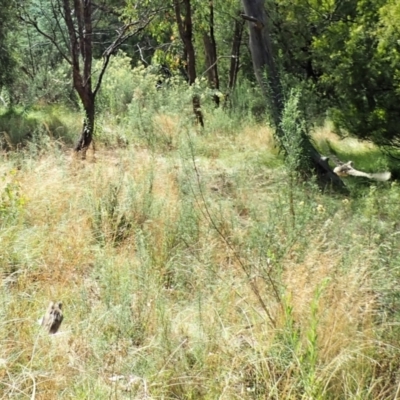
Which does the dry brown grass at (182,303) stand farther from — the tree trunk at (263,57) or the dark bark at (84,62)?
the dark bark at (84,62)

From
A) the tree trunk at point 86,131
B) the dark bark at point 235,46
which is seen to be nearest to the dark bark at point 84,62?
the tree trunk at point 86,131

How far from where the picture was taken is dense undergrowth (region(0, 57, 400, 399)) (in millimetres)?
2076

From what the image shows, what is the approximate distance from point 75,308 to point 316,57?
1019 cm

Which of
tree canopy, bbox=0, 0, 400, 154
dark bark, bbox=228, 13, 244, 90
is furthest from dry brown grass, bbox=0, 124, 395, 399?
dark bark, bbox=228, 13, 244, 90

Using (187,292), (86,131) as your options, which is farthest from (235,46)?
(187,292)

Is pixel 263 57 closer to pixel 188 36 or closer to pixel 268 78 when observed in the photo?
pixel 268 78

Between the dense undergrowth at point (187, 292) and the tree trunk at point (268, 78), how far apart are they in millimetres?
1470

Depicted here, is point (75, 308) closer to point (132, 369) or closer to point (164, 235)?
point (132, 369)

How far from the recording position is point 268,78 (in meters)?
5.87

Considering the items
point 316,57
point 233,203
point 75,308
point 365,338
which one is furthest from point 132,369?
point 316,57

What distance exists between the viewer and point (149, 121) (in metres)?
A: 6.91

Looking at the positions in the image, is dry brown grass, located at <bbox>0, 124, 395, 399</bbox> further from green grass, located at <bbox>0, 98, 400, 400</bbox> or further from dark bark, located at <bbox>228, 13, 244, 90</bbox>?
dark bark, located at <bbox>228, 13, 244, 90</bbox>

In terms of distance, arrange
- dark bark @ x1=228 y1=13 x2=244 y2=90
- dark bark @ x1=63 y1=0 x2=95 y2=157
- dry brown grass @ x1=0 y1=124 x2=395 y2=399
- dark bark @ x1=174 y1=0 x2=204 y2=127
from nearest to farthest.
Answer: dry brown grass @ x1=0 y1=124 x2=395 y2=399 < dark bark @ x1=63 y1=0 x2=95 y2=157 < dark bark @ x1=174 y1=0 x2=204 y2=127 < dark bark @ x1=228 y1=13 x2=244 y2=90

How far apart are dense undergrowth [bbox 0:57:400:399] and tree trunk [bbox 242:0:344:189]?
1470mm
